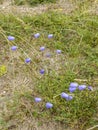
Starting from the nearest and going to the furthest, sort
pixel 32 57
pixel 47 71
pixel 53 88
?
pixel 53 88, pixel 47 71, pixel 32 57

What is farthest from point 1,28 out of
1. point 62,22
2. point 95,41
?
point 95,41

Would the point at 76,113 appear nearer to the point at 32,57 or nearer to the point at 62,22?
the point at 32,57

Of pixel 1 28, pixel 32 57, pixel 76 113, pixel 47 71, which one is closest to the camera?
pixel 76 113

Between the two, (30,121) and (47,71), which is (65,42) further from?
(30,121)

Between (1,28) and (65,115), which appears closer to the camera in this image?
(65,115)

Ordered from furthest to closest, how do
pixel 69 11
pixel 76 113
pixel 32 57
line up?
pixel 69 11, pixel 32 57, pixel 76 113

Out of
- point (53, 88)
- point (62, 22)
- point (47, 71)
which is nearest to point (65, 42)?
point (62, 22)
